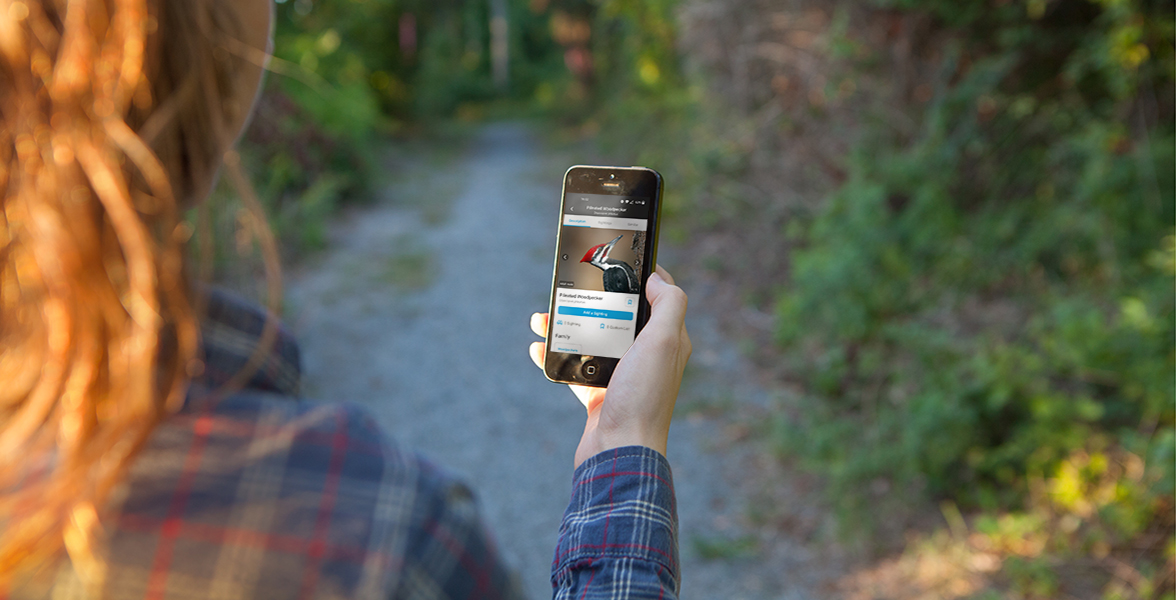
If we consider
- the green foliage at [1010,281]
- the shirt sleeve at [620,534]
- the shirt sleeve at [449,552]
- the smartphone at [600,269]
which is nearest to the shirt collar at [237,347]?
the shirt sleeve at [449,552]

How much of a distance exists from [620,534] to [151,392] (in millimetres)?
516

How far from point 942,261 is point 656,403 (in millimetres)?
3897

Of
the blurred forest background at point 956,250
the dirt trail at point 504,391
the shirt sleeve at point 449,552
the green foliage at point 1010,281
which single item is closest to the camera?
the shirt sleeve at point 449,552

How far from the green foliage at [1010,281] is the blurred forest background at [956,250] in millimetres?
14

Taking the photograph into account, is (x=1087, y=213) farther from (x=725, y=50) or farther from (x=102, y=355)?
(x=102, y=355)

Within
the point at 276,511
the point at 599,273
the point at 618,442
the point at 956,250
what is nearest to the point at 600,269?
the point at 599,273

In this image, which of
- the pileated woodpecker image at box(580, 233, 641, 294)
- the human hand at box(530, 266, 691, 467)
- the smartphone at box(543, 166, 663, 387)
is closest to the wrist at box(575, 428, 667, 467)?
the human hand at box(530, 266, 691, 467)

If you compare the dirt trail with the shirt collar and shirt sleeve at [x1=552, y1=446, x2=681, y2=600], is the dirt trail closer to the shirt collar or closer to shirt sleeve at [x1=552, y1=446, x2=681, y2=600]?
shirt sleeve at [x1=552, y1=446, x2=681, y2=600]

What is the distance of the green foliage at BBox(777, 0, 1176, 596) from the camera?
3.00 m

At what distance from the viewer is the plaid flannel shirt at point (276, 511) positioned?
0.57 meters

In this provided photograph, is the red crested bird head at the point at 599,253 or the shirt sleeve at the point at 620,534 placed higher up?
the red crested bird head at the point at 599,253

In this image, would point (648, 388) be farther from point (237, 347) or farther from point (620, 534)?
point (237, 347)

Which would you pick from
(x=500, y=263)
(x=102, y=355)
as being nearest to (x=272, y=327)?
(x=102, y=355)

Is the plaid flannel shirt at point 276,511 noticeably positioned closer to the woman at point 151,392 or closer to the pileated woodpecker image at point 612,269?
the woman at point 151,392
